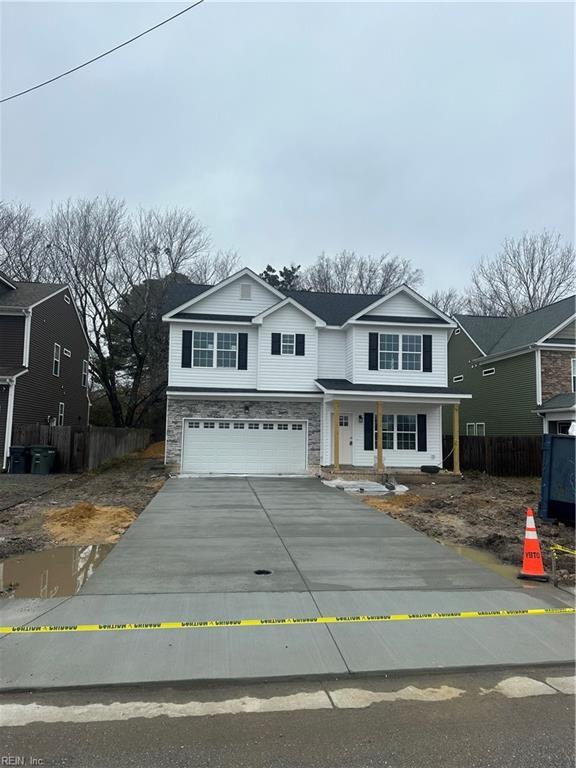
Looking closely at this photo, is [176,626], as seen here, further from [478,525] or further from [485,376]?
[485,376]

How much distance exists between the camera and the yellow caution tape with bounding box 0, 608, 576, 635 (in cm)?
467

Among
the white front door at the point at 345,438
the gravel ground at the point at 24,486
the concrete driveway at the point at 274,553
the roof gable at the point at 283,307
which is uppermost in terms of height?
the roof gable at the point at 283,307

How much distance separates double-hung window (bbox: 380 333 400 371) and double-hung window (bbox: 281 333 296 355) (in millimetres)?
3388

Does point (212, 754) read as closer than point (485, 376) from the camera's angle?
Yes

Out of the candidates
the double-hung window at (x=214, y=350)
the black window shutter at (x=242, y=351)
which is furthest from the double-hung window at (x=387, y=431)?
the double-hung window at (x=214, y=350)

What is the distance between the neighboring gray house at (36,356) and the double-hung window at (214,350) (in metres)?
6.59

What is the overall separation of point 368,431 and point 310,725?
16.3 meters

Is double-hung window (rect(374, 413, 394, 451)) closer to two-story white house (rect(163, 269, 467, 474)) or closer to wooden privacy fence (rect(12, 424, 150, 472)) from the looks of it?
two-story white house (rect(163, 269, 467, 474))

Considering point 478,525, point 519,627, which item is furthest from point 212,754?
point 478,525

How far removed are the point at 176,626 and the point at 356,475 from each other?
1329 cm

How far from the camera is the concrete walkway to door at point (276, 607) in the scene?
13.2 ft

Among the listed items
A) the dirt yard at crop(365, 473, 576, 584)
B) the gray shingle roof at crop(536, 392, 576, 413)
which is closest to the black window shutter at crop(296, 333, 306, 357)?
the dirt yard at crop(365, 473, 576, 584)

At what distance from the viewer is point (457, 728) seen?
3.25 meters

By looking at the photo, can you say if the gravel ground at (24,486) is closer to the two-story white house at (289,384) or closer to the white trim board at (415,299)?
the two-story white house at (289,384)
